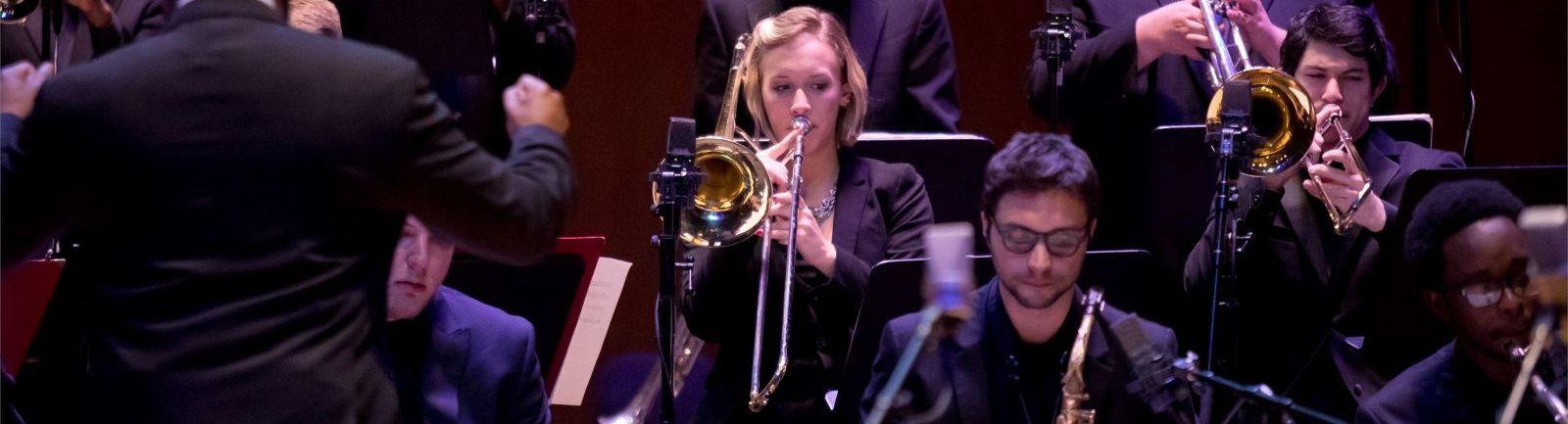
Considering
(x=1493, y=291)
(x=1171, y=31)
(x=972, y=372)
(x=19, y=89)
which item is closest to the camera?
(x=19, y=89)

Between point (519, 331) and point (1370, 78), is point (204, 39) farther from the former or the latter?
point (1370, 78)

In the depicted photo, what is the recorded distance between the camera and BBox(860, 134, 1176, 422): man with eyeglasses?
2543 millimetres

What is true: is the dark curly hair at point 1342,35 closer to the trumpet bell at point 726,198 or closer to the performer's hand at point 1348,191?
the performer's hand at point 1348,191

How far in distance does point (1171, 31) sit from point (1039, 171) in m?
0.71

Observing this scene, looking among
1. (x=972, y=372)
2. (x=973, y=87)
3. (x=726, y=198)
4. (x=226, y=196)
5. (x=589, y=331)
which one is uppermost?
(x=226, y=196)

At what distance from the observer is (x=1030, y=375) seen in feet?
8.71

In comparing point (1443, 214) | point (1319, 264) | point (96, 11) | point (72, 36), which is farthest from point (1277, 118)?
point (72, 36)

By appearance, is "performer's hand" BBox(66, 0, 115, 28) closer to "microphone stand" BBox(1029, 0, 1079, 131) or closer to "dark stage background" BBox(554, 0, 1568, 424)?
"dark stage background" BBox(554, 0, 1568, 424)

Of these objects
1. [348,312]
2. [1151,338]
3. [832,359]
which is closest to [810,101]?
[832,359]

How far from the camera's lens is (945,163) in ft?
10.4

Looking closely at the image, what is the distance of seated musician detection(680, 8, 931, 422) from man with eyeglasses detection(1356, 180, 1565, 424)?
35.5 inches

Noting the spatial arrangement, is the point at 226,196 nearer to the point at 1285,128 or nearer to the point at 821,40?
the point at 821,40

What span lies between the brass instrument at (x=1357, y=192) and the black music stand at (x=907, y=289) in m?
0.40

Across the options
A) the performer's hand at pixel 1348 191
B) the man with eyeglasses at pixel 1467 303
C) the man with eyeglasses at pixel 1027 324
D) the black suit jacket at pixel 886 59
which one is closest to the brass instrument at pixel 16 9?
the black suit jacket at pixel 886 59
